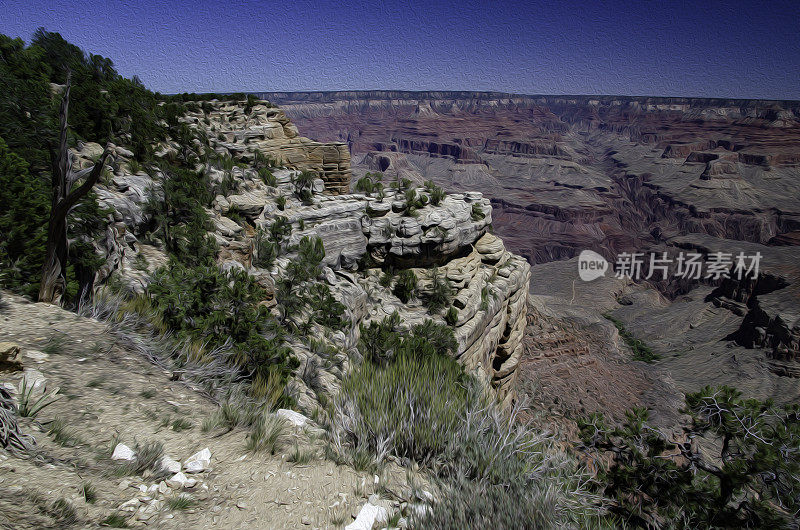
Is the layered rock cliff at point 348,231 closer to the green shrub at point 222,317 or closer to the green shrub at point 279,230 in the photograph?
the green shrub at point 279,230

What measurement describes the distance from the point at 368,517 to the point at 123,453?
5.80 ft

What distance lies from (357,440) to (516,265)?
1428 centimetres

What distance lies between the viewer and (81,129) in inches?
358

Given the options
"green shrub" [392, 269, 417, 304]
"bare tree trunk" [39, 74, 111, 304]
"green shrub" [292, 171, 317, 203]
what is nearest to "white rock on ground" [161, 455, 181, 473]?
"bare tree trunk" [39, 74, 111, 304]

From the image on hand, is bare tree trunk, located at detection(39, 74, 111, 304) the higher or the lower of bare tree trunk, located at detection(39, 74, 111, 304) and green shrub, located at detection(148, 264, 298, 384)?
the higher

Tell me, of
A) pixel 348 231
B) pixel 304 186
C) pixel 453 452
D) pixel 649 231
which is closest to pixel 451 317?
pixel 348 231

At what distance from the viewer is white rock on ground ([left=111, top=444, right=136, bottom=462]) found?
2692 millimetres

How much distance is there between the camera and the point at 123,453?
2.73 meters

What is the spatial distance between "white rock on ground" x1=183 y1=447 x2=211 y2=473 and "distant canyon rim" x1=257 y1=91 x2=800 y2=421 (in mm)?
18708

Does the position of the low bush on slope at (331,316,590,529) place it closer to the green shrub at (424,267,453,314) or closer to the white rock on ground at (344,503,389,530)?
the white rock on ground at (344,503,389,530)

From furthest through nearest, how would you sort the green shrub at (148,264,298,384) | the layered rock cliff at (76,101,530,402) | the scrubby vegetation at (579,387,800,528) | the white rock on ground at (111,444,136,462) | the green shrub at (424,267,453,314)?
1. the green shrub at (424,267,453,314)
2. the layered rock cliff at (76,101,530,402)
3. the green shrub at (148,264,298,384)
4. the scrubby vegetation at (579,387,800,528)
5. the white rock on ground at (111,444,136,462)

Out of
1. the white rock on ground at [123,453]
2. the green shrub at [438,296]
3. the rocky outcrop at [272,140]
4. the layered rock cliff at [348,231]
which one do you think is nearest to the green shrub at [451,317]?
the layered rock cliff at [348,231]

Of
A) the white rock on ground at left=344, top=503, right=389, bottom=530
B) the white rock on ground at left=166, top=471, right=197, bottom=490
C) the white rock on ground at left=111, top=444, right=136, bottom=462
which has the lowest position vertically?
the white rock on ground at left=344, top=503, right=389, bottom=530

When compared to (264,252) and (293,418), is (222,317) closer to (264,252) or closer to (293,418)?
(293,418)
